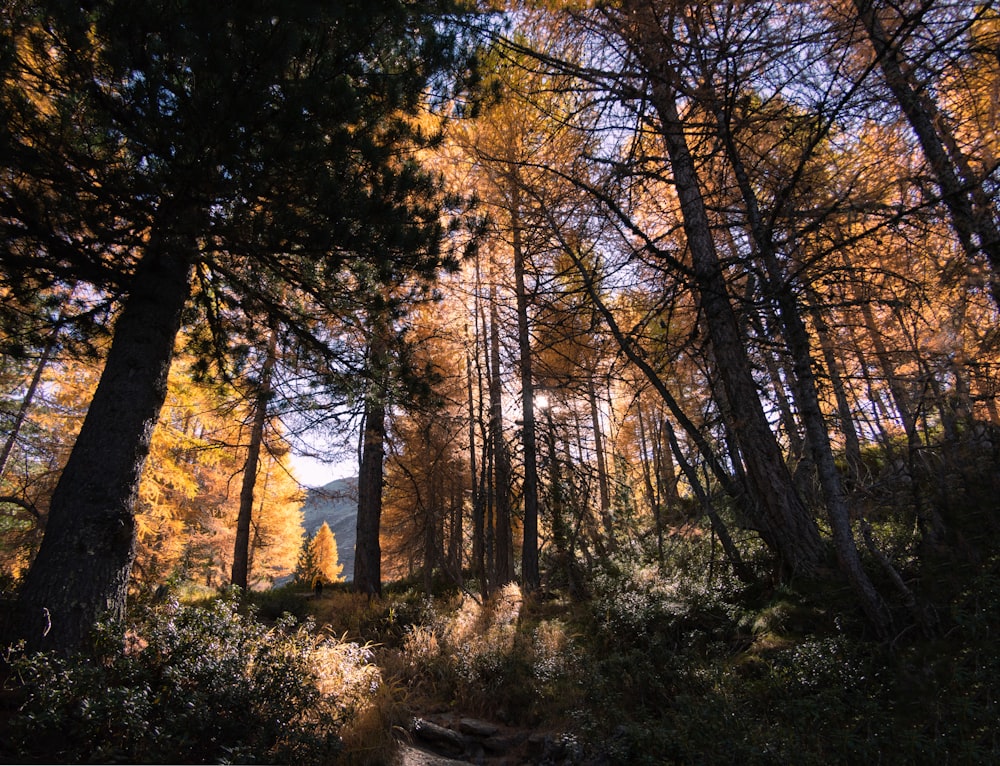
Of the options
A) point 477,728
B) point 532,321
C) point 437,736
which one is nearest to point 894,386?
point 532,321

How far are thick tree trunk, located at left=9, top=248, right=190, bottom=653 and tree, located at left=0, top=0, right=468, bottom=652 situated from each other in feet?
0.04

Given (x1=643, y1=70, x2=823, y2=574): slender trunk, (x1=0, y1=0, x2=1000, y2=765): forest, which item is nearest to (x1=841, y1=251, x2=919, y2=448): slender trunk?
(x1=0, y1=0, x2=1000, y2=765): forest

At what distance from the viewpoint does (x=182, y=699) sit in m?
3.40

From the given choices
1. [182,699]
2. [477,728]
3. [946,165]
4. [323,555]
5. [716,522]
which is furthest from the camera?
[323,555]

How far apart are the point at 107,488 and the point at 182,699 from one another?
182 centimetres

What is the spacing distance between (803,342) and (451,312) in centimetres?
822

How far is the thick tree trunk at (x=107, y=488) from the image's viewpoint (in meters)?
3.68

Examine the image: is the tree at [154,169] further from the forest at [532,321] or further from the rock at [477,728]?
the rock at [477,728]

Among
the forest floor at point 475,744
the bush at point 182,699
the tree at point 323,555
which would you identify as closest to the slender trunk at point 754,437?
the forest floor at point 475,744

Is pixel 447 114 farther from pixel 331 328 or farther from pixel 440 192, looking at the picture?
pixel 331 328

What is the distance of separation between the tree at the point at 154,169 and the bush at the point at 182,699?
0.48 meters

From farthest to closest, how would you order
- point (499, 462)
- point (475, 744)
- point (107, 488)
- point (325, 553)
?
1. point (325, 553)
2. point (499, 462)
3. point (475, 744)
4. point (107, 488)

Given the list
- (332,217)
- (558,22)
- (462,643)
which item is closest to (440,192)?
(332,217)

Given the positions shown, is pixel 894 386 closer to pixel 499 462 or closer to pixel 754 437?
pixel 754 437
